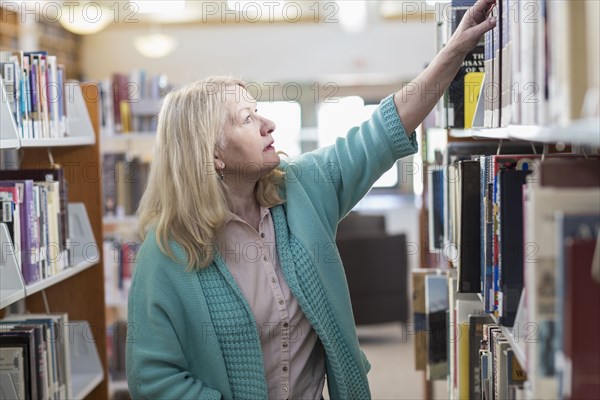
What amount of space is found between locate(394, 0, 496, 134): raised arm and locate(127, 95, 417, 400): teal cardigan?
0.04 meters

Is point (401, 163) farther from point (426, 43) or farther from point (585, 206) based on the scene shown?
point (585, 206)

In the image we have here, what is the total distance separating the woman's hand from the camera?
192cm

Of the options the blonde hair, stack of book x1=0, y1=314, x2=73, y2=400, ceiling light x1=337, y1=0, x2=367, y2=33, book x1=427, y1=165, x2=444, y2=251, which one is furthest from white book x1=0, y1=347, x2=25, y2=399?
ceiling light x1=337, y1=0, x2=367, y2=33

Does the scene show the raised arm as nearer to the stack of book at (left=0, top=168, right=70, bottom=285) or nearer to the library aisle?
the library aisle

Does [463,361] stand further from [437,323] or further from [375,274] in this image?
[375,274]

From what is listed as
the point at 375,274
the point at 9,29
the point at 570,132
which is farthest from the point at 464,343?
the point at 9,29

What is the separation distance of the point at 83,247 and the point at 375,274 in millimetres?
3294

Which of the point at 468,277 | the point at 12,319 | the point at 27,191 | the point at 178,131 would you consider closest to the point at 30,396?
the point at 12,319

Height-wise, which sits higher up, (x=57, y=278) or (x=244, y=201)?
(x=244, y=201)

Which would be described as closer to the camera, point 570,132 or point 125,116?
A: point 570,132

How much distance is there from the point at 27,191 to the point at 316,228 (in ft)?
3.11

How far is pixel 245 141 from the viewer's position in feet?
6.98

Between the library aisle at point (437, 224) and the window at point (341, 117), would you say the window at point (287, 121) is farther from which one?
the library aisle at point (437, 224)

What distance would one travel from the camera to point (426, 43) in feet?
30.3
